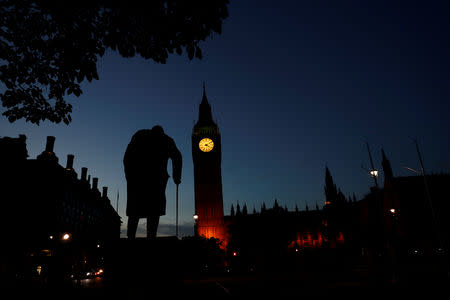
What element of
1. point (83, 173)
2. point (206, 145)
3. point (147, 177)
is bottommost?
point (147, 177)

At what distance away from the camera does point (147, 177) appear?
6.61 m

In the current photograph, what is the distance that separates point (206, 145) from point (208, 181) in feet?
31.4

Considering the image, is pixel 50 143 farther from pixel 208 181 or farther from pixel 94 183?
pixel 208 181

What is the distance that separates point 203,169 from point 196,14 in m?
73.2

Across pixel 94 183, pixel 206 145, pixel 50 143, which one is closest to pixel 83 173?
pixel 94 183

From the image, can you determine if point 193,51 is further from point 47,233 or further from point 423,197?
point 423,197

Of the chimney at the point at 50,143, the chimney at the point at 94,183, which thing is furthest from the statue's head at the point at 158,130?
the chimney at the point at 94,183

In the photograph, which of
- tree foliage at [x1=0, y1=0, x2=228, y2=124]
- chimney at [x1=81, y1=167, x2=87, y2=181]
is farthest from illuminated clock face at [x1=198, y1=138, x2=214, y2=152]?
tree foliage at [x1=0, y1=0, x2=228, y2=124]

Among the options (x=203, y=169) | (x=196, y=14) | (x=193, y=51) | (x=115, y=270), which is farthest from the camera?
(x=203, y=169)

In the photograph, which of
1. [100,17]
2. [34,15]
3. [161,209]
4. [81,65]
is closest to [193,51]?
[100,17]

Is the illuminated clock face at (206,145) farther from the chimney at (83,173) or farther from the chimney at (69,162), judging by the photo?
the chimney at (69,162)

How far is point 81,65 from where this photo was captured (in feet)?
23.6

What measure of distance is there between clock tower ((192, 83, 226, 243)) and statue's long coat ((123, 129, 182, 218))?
69.4m

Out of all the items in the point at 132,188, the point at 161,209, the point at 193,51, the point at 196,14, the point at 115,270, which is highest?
the point at 196,14
